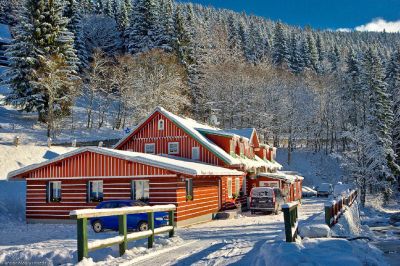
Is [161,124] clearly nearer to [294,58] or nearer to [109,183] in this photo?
[109,183]

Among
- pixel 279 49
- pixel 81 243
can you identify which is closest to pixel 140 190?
pixel 81 243

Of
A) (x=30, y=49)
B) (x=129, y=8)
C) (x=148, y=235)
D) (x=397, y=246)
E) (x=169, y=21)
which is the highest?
(x=129, y=8)

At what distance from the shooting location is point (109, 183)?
25328 mm

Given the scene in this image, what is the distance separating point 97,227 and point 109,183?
5.22 metres

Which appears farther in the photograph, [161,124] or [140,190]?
[161,124]

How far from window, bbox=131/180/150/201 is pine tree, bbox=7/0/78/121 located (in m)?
27.6

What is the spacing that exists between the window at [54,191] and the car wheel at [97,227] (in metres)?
7.17

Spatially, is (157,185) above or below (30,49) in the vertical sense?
below

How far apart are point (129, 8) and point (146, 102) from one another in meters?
40.1

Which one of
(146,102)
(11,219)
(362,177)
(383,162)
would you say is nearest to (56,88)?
(146,102)

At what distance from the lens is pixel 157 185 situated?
2408 cm

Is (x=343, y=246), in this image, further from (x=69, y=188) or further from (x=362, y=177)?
(x=362, y=177)

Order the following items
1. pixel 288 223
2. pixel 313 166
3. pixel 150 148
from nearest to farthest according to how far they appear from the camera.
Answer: pixel 288 223 < pixel 150 148 < pixel 313 166

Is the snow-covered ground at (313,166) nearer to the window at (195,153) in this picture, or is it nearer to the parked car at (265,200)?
the window at (195,153)
